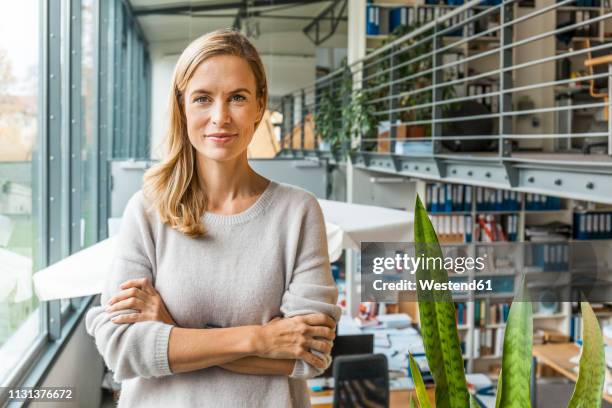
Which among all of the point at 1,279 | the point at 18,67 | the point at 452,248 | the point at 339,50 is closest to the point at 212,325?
the point at 452,248

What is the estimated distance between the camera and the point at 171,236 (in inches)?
38.9

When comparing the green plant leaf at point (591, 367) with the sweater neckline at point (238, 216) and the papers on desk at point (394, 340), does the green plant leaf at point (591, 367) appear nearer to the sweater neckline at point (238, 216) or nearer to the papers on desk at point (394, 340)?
the sweater neckline at point (238, 216)

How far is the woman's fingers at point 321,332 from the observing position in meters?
0.97

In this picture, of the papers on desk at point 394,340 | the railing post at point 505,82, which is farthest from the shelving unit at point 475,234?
the railing post at point 505,82

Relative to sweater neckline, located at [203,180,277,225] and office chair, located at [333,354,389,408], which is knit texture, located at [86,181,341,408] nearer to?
sweater neckline, located at [203,180,277,225]

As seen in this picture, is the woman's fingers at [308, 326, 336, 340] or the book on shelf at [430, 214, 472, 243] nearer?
the woman's fingers at [308, 326, 336, 340]

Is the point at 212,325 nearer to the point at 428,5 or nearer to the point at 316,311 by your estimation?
the point at 316,311

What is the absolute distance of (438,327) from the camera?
84 centimetres

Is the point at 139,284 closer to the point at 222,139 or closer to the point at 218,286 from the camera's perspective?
the point at 218,286

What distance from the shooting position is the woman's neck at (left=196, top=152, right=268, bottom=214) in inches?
39.9

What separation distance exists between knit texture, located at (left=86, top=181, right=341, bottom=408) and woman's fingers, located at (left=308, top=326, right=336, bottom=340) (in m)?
0.03

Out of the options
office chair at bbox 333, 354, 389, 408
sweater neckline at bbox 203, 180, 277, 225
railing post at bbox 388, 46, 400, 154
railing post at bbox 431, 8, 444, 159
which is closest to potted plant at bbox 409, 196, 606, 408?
sweater neckline at bbox 203, 180, 277, 225

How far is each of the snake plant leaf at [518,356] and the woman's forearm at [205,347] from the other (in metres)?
0.35

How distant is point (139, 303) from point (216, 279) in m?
0.12
